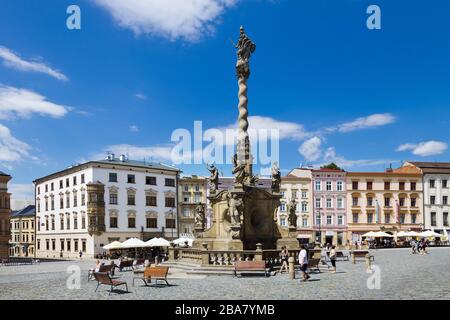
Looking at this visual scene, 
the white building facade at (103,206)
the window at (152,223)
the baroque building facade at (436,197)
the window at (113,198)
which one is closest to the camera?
the white building facade at (103,206)

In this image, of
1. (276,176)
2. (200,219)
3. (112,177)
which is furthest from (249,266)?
(112,177)

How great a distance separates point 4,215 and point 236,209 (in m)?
45.1

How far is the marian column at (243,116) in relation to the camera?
26219 millimetres

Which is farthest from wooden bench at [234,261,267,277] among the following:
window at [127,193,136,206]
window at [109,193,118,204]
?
→ window at [127,193,136,206]

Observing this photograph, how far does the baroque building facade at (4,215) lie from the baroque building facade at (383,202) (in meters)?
45.0

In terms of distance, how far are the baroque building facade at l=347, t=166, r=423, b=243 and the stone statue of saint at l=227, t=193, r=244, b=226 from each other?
50.1 m

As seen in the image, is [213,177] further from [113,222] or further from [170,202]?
[170,202]

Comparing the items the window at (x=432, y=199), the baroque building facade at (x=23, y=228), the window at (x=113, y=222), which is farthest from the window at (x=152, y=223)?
the window at (x=432, y=199)

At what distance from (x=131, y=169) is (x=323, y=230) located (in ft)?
94.2

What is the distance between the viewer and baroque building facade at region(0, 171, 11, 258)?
197 feet

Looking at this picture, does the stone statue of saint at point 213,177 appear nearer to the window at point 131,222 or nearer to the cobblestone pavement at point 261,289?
the cobblestone pavement at point 261,289

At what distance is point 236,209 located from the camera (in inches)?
981
